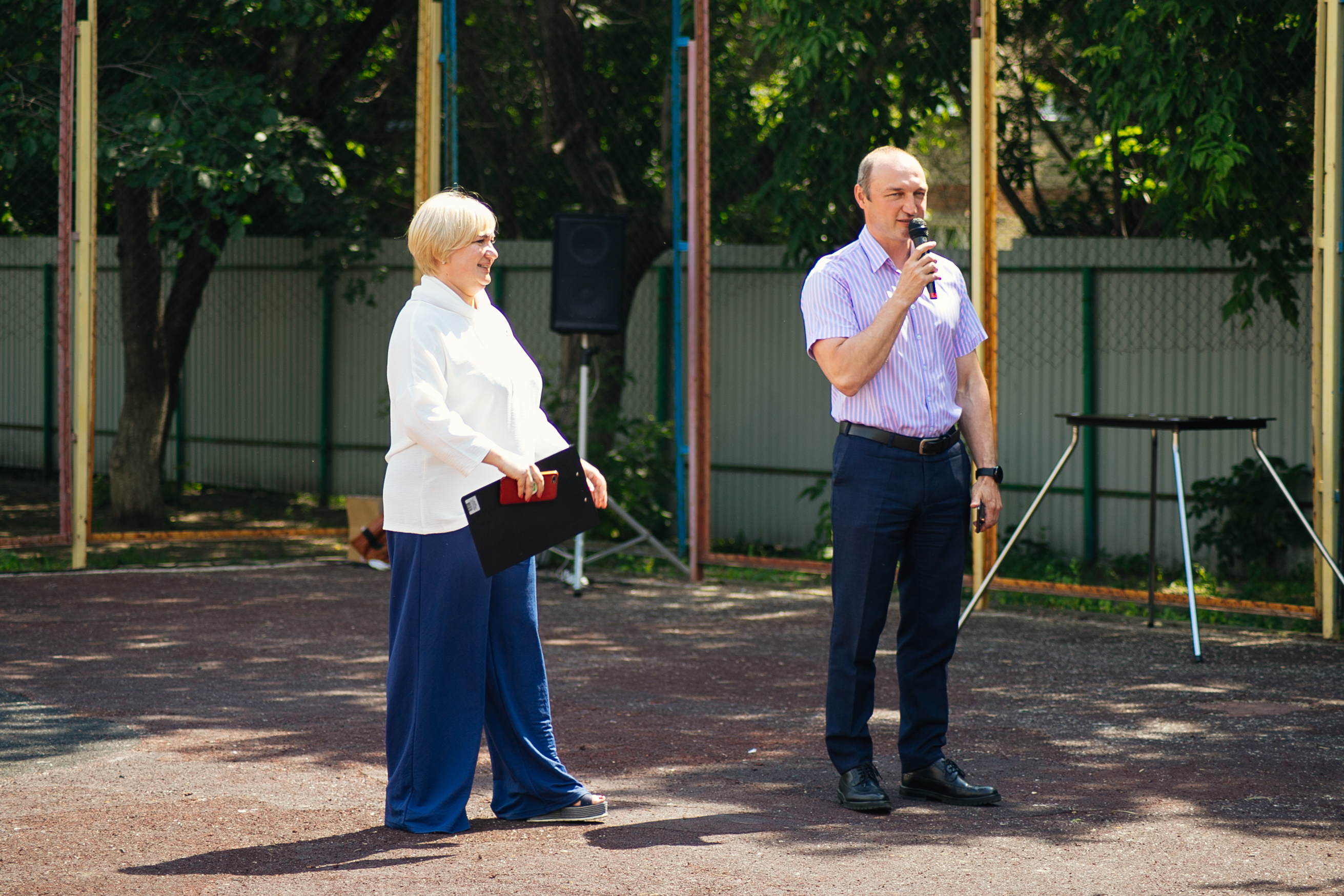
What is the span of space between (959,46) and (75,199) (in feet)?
19.0

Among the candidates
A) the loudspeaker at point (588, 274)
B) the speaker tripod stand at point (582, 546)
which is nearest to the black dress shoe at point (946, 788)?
the speaker tripod stand at point (582, 546)

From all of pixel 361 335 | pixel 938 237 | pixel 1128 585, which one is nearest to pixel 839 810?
pixel 1128 585

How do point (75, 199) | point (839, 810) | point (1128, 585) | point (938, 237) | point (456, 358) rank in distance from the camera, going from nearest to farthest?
point (456, 358)
point (839, 810)
point (75, 199)
point (1128, 585)
point (938, 237)

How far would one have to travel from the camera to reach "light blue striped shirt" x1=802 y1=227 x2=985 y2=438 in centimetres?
485

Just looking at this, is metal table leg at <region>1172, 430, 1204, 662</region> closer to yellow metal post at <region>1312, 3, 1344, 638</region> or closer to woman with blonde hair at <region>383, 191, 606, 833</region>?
yellow metal post at <region>1312, 3, 1344, 638</region>

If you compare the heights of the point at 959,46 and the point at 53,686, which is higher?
the point at 959,46

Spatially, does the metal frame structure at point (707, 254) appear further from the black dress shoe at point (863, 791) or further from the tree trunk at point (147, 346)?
the tree trunk at point (147, 346)

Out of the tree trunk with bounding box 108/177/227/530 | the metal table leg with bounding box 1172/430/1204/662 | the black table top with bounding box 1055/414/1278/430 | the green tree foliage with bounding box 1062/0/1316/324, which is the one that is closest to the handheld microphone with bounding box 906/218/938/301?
the black table top with bounding box 1055/414/1278/430

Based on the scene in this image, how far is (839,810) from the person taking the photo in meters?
4.91

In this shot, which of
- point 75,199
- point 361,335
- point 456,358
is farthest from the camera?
point 361,335

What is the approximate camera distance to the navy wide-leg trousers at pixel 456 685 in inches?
180

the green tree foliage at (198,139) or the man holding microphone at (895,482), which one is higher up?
the green tree foliage at (198,139)

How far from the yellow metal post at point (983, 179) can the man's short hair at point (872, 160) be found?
3961 mm

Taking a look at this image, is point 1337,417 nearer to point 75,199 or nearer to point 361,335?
point 75,199
